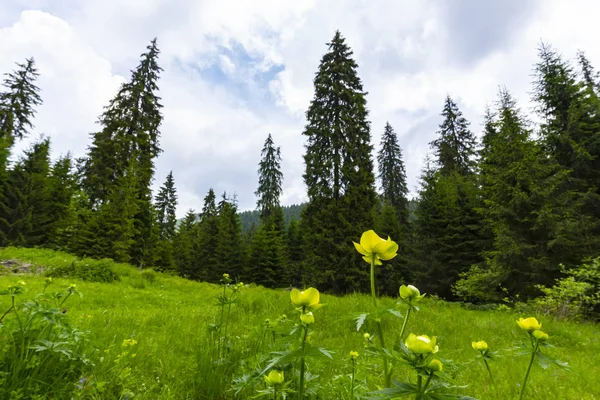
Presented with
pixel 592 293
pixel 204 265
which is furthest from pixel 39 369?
pixel 204 265

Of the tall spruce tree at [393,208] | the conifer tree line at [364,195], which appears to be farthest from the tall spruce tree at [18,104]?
the tall spruce tree at [393,208]

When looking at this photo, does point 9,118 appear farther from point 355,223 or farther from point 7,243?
point 355,223

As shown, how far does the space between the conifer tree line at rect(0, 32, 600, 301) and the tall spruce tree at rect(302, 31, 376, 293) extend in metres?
0.06

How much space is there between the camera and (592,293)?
7.18 metres

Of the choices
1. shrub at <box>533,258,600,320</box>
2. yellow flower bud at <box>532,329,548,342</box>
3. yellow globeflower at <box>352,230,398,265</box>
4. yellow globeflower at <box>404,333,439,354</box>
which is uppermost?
yellow globeflower at <box>352,230,398,265</box>

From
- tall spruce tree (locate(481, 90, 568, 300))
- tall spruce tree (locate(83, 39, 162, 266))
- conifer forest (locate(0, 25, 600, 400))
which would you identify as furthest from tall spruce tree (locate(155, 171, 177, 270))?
tall spruce tree (locate(481, 90, 568, 300))

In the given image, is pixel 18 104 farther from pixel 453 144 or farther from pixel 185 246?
pixel 453 144

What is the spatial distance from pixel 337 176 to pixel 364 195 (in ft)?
5.79

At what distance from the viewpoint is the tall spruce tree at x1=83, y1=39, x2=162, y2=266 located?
16688 millimetres

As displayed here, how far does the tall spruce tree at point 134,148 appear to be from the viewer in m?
16.7

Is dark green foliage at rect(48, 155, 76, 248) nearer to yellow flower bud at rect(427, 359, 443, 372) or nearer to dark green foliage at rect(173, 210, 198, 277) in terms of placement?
dark green foliage at rect(173, 210, 198, 277)

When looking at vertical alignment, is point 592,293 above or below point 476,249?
below

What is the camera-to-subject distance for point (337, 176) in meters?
15.8

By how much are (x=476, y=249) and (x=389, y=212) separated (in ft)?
21.2
